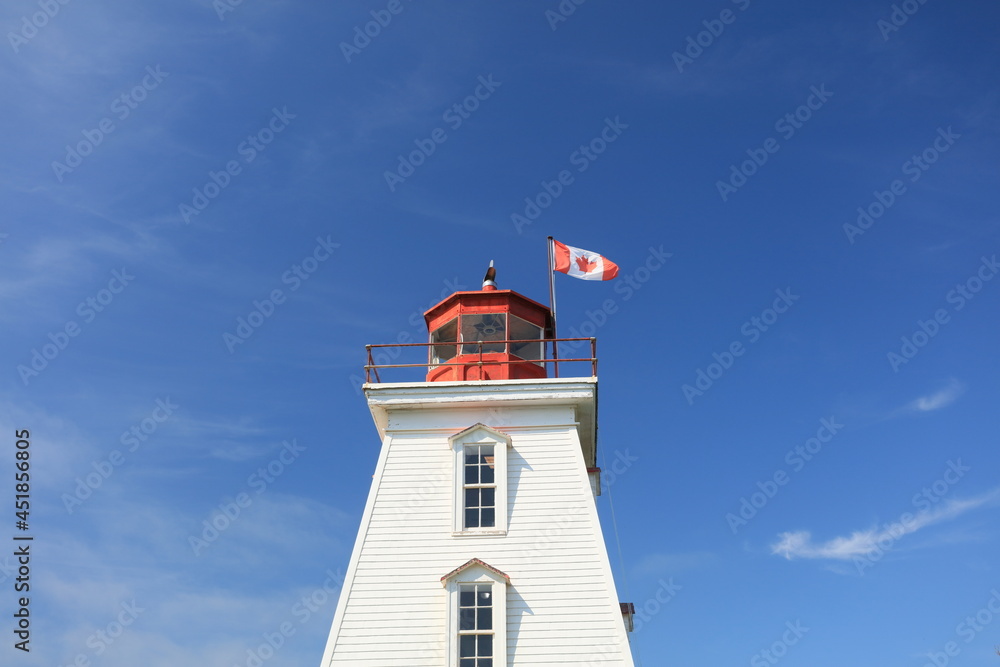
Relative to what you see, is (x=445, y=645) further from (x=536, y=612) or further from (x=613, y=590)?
(x=613, y=590)

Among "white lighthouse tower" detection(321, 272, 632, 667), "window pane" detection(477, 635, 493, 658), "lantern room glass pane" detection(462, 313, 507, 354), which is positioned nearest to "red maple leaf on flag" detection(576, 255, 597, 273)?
"white lighthouse tower" detection(321, 272, 632, 667)

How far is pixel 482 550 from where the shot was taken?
59.0 ft

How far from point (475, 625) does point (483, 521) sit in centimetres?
229

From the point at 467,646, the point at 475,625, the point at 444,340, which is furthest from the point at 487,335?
the point at 467,646

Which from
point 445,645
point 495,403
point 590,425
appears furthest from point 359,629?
point 590,425

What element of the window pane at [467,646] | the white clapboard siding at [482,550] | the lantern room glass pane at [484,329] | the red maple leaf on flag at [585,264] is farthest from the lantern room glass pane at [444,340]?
the window pane at [467,646]

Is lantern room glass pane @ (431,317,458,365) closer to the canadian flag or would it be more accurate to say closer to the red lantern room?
the red lantern room

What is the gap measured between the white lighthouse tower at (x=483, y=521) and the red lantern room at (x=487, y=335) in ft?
0.13

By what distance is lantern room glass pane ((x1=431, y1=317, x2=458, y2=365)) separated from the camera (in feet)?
70.9

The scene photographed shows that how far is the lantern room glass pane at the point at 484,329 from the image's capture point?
21.2m

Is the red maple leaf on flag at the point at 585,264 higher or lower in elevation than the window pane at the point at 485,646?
higher

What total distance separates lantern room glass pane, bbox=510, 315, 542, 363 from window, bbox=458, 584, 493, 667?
21.0ft

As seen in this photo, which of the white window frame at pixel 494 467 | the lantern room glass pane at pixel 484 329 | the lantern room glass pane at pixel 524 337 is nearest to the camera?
the white window frame at pixel 494 467

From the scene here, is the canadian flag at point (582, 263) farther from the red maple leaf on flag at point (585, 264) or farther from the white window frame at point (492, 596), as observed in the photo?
the white window frame at point (492, 596)
